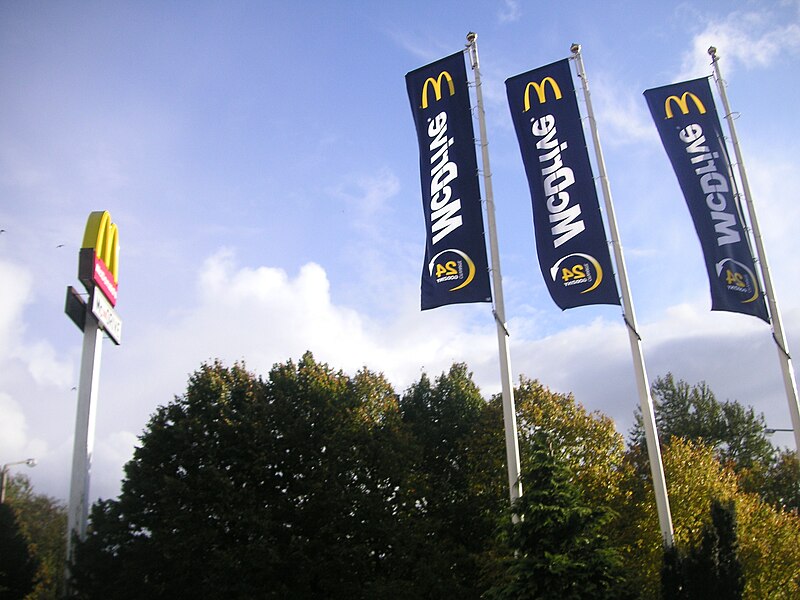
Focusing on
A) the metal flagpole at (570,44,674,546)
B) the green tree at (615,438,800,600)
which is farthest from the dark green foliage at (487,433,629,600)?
the green tree at (615,438,800,600)

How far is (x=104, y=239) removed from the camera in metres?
34.7

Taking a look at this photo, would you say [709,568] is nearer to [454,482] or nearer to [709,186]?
[709,186]

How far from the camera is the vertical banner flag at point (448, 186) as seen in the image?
20.2 metres

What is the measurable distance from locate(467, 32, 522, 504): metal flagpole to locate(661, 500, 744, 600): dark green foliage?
403cm

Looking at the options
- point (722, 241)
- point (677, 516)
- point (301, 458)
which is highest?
point (722, 241)

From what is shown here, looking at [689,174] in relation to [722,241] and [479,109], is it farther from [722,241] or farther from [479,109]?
[479,109]

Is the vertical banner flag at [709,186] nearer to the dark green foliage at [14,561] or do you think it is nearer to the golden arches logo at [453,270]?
the golden arches logo at [453,270]

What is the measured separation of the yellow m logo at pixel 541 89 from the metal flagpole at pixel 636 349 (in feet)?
5.77

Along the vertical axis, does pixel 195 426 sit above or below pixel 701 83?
below

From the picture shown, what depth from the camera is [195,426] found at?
101ft

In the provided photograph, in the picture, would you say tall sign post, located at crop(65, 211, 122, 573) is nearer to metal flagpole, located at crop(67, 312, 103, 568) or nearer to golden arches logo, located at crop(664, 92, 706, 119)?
metal flagpole, located at crop(67, 312, 103, 568)

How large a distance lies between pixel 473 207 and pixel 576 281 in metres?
3.76

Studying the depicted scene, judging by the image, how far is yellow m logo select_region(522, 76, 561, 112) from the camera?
71.4 feet

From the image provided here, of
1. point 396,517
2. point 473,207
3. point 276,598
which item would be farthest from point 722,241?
point 276,598
